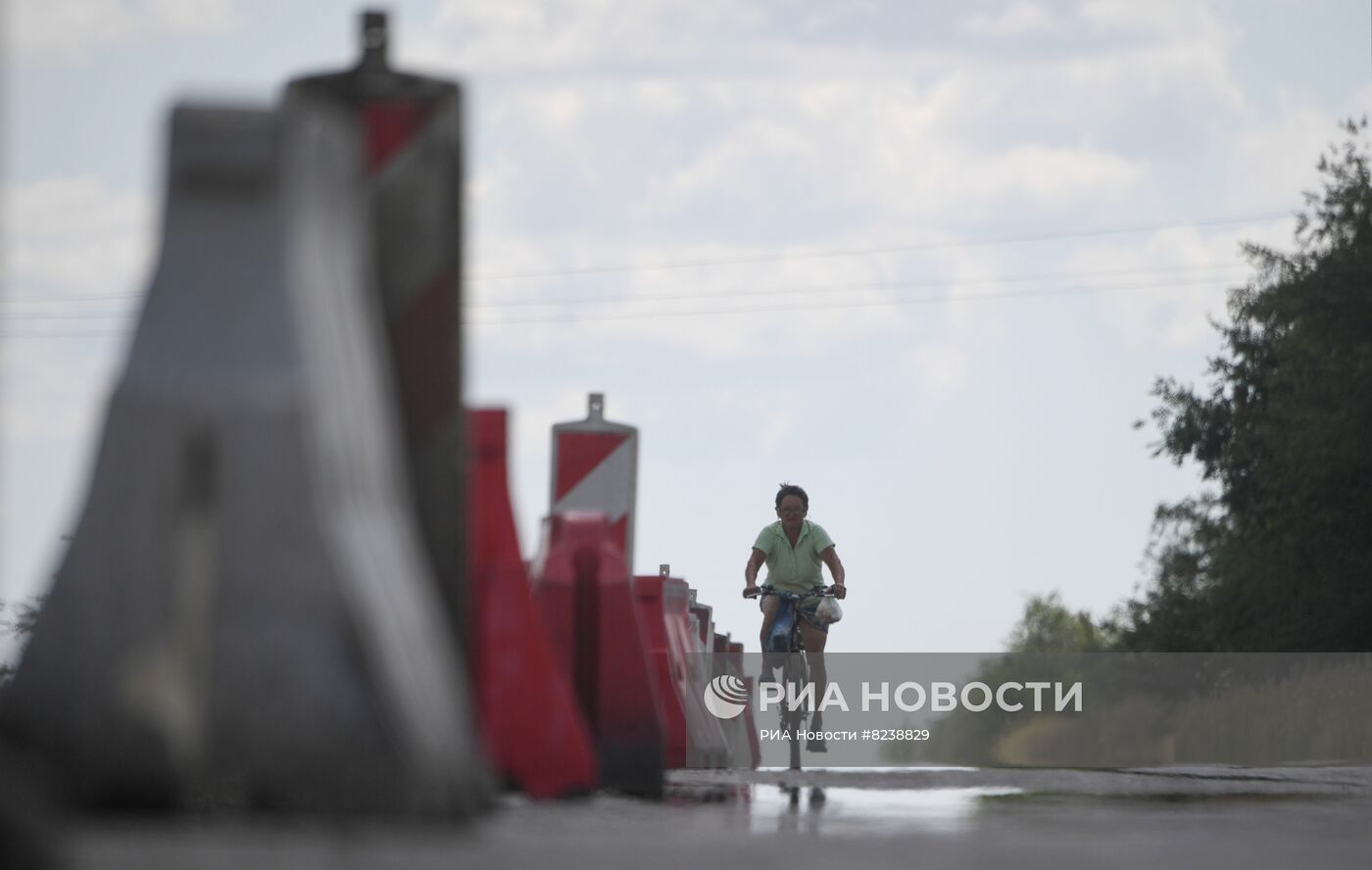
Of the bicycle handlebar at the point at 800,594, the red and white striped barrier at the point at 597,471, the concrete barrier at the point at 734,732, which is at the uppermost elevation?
the red and white striped barrier at the point at 597,471

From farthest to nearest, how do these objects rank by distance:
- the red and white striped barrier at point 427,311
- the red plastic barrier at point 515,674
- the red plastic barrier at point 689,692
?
the red plastic barrier at point 689,692
the red plastic barrier at point 515,674
the red and white striped barrier at point 427,311

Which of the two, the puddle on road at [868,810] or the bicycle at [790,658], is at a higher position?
the bicycle at [790,658]

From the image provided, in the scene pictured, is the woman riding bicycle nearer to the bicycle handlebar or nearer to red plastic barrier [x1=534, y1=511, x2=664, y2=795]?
the bicycle handlebar

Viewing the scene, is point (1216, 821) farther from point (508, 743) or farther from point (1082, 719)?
point (1082, 719)

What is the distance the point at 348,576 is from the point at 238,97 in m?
1.26

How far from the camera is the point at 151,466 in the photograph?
528 cm

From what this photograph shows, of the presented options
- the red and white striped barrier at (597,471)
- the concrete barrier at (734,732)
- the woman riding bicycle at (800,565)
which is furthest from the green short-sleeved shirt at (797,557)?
the red and white striped barrier at (597,471)

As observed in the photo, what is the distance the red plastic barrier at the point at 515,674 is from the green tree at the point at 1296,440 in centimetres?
4180

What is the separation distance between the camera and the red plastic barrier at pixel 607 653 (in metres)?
11.8

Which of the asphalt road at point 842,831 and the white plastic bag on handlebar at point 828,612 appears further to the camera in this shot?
the white plastic bag on handlebar at point 828,612

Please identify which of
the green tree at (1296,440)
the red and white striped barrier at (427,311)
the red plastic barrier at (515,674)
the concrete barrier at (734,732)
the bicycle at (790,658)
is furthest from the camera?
the green tree at (1296,440)

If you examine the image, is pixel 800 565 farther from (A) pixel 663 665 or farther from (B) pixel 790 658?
(A) pixel 663 665

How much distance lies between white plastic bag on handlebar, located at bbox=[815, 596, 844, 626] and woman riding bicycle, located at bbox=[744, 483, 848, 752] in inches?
2.4

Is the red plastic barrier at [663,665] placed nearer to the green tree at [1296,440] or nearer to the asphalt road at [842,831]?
the asphalt road at [842,831]
